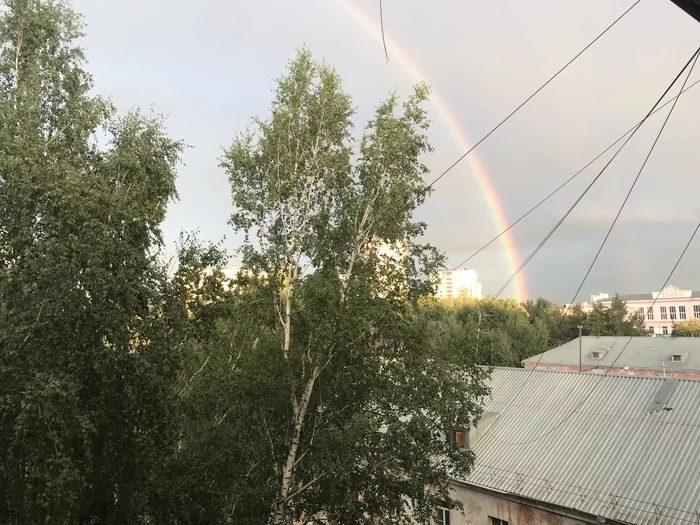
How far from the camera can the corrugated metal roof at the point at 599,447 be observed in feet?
39.1

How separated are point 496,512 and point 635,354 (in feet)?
148

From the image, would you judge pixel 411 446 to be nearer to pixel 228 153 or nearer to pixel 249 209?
pixel 249 209

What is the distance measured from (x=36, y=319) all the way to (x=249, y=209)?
5.90 m

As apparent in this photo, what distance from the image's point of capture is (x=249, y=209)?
10898 mm

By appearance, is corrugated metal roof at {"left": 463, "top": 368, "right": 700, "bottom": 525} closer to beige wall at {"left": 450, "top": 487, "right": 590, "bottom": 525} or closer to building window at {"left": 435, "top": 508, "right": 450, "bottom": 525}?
beige wall at {"left": 450, "top": 487, "right": 590, "bottom": 525}

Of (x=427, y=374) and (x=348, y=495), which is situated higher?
(x=427, y=374)

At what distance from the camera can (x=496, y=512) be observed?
46.8 feet

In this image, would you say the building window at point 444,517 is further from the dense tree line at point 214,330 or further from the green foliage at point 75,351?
the green foliage at point 75,351

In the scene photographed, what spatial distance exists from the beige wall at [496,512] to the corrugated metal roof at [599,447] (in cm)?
41

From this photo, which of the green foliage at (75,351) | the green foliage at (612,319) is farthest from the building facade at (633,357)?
the green foliage at (75,351)

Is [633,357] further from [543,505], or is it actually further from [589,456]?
[543,505]

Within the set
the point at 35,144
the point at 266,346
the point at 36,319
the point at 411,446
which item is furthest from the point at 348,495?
the point at 35,144

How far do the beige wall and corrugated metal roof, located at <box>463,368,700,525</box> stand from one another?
16.1 inches

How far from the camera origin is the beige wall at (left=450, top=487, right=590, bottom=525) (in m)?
13.1
